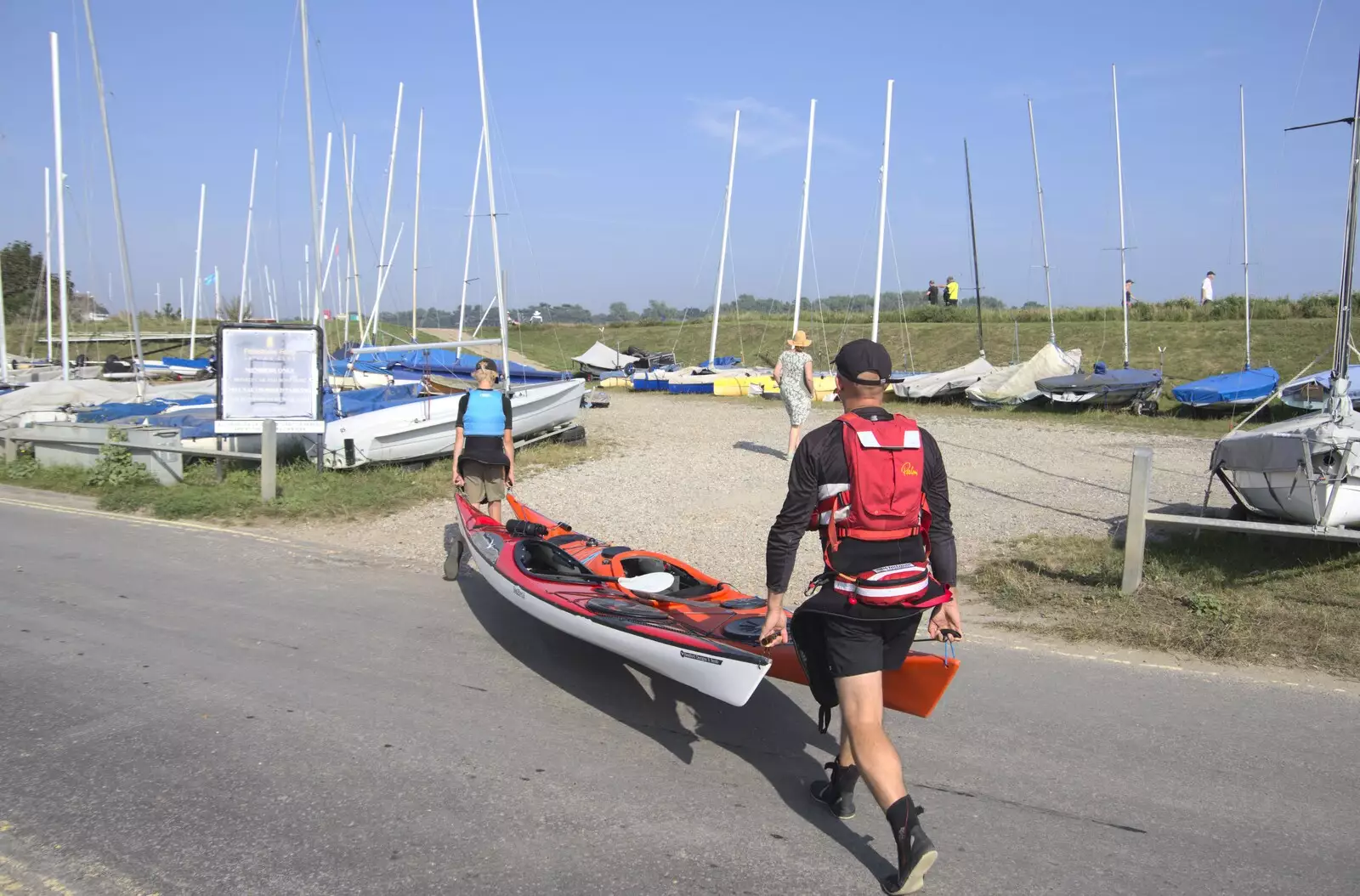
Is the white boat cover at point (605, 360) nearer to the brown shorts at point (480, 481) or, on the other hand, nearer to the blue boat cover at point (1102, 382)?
the blue boat cover at point (1102, 382)

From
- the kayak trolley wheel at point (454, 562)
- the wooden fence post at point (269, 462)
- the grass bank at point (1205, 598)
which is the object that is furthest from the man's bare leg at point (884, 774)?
the wooden fence post at point (269, 462)

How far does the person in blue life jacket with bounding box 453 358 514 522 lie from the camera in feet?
28.8

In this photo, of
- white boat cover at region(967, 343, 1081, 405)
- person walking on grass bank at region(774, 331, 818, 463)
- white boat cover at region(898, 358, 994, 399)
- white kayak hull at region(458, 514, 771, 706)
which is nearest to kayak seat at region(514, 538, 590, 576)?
white kayak hull at region(458, 514, 771, 706)

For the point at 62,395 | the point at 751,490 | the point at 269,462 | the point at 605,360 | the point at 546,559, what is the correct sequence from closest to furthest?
the point at 546,559, the point at 269,462, the point at 751,490, the point at 62,395, the point at 605,360

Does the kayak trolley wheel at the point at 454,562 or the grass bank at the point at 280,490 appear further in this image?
the grass bank at the point at 280,490

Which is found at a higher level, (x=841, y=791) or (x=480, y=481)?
(x=480, y=481)

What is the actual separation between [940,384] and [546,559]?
19635 mm

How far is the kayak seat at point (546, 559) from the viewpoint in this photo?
6812 millimetres

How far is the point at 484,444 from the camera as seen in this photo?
880 centimetres

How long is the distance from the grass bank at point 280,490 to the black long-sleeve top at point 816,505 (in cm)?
887

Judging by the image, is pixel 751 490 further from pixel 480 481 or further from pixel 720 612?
pixel 720 612

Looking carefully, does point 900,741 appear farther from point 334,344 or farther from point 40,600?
point 334,344

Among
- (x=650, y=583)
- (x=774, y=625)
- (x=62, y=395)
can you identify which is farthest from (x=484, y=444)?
(x=62, y=395)

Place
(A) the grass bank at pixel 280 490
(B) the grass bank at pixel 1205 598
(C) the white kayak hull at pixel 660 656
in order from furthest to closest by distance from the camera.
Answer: (A) the grass bank at pixel 280 490, (B) the grass bank at pixel 1205 598, (C) the white kayak hull at pixel 660 656
